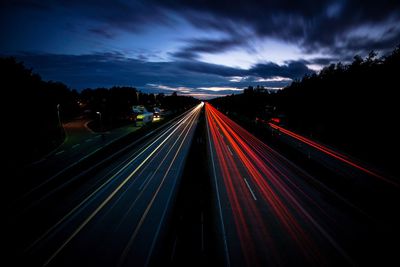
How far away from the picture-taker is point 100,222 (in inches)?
440

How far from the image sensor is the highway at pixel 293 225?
8766 millimetres

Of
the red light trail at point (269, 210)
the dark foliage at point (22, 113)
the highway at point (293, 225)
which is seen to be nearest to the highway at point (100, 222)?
the highway at point (293, 225)

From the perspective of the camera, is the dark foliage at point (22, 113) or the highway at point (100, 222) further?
the dark foliage at point (22, 113)

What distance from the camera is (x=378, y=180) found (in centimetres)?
1744

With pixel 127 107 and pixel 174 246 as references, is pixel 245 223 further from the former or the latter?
pixel 127 107

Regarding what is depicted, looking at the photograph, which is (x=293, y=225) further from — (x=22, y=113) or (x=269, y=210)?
(x=22, y=113)

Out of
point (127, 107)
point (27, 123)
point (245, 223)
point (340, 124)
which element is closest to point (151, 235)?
point (245, 223)

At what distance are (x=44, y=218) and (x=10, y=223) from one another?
1545 mm

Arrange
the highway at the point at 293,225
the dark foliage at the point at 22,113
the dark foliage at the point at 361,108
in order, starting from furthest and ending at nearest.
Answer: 1. the dark foliage at the point at 361,108
2. the dark foliage at the point at 22,113
3. the highway at the point at 293,225

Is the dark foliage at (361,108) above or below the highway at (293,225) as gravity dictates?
above

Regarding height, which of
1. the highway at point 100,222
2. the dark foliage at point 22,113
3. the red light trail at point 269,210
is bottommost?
the highway at point 100,222

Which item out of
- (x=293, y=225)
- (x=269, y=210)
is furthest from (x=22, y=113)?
(x=293, y=225)

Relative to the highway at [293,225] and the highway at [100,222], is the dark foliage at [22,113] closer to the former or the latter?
the highway at [100,222]

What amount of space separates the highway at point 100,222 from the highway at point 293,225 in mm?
3774
